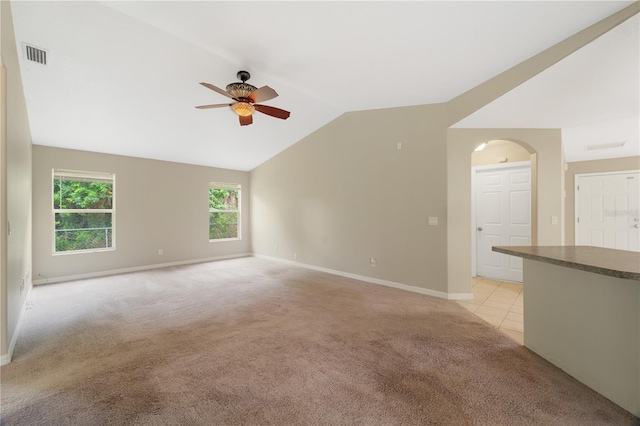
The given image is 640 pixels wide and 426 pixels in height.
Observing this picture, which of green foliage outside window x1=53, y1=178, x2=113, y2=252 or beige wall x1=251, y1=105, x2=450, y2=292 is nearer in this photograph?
beige wall x1=251, y1=105, x2=450, y2=292

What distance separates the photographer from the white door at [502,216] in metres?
4.21

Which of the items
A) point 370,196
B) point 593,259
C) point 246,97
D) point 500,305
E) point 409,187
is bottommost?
Answer: point 500,305

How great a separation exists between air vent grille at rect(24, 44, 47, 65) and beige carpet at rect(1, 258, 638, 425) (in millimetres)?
2750

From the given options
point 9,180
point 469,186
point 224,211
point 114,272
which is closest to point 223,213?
point 224,211

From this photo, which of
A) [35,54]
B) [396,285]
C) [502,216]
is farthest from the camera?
[502,216]

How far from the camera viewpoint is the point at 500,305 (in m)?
3.33

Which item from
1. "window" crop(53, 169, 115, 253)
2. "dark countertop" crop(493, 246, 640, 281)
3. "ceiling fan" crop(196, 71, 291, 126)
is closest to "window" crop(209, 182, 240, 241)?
"window" crop(53, 169, 115, 253)

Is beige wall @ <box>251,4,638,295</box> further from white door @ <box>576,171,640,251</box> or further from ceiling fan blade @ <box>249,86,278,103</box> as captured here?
white door @ <box>576,171,640,251</box>

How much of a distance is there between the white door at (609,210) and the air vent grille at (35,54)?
8.27 meters

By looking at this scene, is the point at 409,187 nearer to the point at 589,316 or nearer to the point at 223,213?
the point at 589,316

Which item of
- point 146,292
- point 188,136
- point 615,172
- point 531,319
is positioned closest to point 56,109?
point 188,136

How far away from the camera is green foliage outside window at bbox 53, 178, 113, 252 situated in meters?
4.52

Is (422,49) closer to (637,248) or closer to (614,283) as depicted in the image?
(614,283)

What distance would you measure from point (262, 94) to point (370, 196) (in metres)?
2.45
